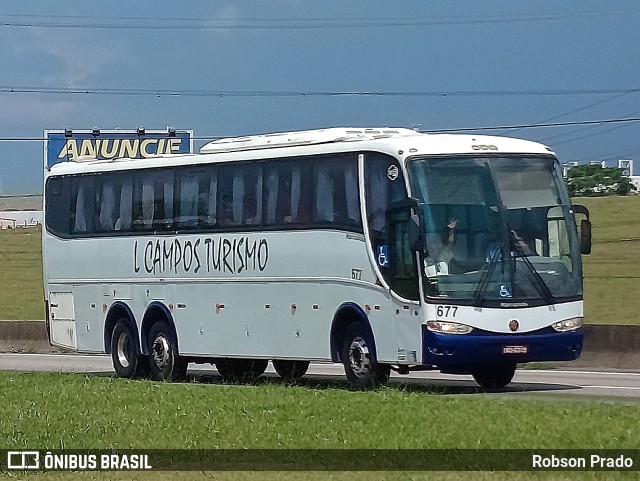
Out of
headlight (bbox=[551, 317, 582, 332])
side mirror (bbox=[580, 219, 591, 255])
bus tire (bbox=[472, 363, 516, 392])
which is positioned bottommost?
A: bus tire (bbox=[472, 363, 516, 392])

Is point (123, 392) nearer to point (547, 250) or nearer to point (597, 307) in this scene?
point (547, 250)

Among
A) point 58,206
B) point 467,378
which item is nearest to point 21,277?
point 58,206

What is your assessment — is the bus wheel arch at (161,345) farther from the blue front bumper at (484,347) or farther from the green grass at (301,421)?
the blue front bumper at (484,347)

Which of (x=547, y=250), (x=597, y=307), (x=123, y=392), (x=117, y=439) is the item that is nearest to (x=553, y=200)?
(x=547, y=250)

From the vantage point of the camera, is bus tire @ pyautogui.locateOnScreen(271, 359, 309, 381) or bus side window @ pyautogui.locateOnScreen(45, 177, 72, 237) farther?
bus side window @ pyautogui.locateOnScreen(45, 177, 72, 237)

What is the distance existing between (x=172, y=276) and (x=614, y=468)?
14973 mm

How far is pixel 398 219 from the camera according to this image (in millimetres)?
21344

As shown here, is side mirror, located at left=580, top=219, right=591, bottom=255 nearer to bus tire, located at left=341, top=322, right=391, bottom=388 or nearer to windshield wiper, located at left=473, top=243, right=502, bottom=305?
windshield wiper, located at left=473, top=243, right=502, bottom=305

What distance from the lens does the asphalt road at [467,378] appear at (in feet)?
72.7

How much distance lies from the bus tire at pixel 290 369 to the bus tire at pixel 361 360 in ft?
11.0

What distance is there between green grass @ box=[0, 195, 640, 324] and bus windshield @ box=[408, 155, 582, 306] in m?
A: 16.1

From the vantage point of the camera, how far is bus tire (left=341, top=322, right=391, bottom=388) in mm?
21891

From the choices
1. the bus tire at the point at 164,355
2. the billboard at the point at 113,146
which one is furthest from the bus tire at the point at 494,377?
the billboard at the point at 113,146

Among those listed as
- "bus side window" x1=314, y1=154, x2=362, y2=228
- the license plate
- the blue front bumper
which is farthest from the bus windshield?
"bus side window" x1=314, y1=154, x2=362, y2=228
